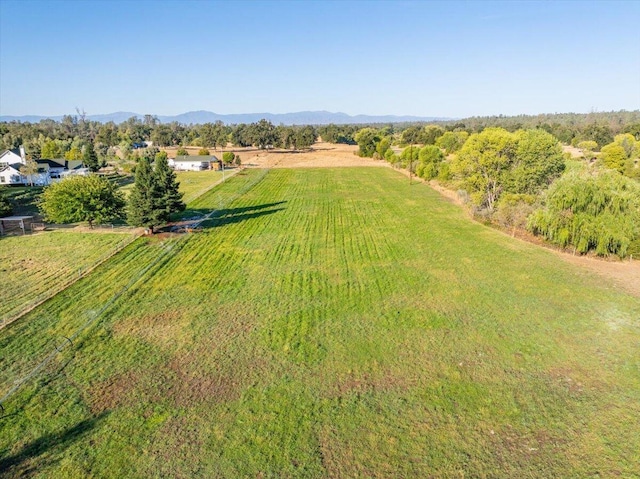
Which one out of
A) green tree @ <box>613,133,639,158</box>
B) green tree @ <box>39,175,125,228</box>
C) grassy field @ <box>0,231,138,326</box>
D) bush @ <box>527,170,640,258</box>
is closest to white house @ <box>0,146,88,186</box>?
green tree @ <box>39,175,125,228</box>

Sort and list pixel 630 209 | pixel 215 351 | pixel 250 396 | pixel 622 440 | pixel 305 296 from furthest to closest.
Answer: pixel 630 209
pixel 305 296
pixel 215 351
pixel 250 396
pixel 622 440

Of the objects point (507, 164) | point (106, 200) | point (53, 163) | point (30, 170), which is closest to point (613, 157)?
point (507, 164)

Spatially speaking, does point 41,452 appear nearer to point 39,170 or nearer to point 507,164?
point 507,164

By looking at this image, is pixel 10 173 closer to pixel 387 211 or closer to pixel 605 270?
pixel 387 211

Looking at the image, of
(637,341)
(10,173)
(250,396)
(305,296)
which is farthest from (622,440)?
(10,173)

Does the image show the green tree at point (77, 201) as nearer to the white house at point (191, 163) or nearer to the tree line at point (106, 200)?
the tree line at point (106, 200)
